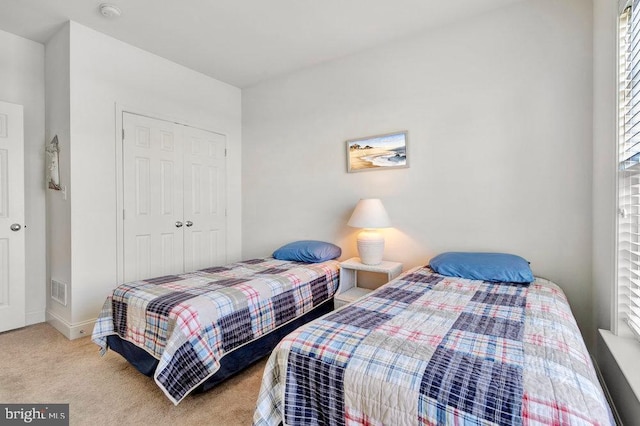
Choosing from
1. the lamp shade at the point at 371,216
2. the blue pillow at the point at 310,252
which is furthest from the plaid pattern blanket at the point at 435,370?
the blue pillow at the point at 310,252

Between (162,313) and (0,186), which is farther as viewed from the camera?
(0,186)

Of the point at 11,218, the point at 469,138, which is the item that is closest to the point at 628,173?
the point at 469,138

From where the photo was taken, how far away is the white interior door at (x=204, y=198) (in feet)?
11.4

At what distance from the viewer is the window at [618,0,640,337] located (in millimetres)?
1426

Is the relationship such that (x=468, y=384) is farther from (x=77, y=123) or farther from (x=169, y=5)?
(x=77, y=123)

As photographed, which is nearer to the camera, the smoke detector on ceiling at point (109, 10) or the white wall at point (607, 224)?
the white wall at point (607, 224)

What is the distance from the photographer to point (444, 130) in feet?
8.66

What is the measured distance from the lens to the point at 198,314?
1.72m

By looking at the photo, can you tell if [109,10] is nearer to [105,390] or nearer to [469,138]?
[105,390]

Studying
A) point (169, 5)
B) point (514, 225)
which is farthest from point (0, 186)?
point (514, 225)

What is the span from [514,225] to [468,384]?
5.98 feet

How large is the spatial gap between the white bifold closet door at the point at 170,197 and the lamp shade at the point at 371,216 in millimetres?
1893

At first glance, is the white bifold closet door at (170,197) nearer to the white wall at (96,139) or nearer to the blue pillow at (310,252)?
the white wall at (96,139)

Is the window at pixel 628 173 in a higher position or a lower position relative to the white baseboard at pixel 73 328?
higher
